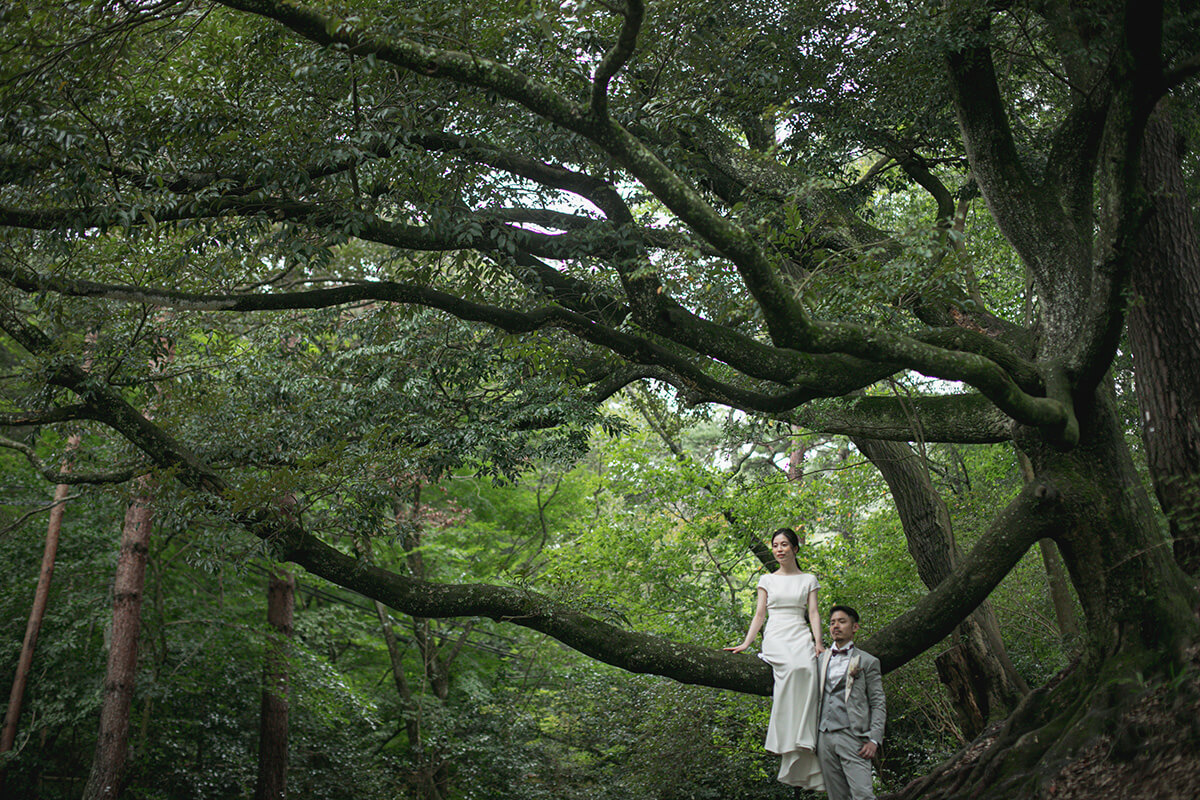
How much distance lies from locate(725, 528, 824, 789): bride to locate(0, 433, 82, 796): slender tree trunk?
8.71 m

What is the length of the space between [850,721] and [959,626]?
353cm

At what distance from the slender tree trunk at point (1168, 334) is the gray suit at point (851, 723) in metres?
2.35

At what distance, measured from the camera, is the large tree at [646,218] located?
5031mm

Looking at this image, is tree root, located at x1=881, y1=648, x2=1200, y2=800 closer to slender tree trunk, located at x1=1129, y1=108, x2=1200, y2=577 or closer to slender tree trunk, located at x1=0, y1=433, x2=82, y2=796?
slender tree trunk, located at x1=1129, y1=108, x2=1200, y2=577

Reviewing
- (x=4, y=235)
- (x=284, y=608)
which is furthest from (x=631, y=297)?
(x=284, y=608)

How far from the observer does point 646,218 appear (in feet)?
24.4

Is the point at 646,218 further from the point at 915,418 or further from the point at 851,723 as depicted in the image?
the point at 851,723

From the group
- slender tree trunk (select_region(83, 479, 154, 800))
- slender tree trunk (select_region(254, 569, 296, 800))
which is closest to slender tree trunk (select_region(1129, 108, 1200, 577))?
slender tree trunk (select_region(83, 479, 154, 800))

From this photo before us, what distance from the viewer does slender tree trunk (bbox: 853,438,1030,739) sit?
7566 mm

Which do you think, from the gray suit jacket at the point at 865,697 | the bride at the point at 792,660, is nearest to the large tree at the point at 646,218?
the bride at the point at 792,660

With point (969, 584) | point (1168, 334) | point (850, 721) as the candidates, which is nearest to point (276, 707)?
point (850, 721)

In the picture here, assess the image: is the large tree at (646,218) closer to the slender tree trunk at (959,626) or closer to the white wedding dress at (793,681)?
the white wedding dress at (793,681)

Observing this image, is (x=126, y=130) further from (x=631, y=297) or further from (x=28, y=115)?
(x=631, y=297)

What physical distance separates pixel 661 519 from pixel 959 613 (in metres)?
6.50
